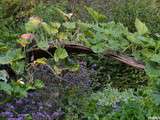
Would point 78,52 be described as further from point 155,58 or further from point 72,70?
point 155,58

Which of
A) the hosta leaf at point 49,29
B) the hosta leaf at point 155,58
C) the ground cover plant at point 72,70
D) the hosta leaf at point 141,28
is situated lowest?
the ground cover plant at point 72,70

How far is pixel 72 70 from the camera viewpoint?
11.5 ft

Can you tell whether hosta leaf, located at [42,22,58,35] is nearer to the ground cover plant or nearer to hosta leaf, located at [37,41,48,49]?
the ground cover plant

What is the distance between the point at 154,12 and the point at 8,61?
3673 mm

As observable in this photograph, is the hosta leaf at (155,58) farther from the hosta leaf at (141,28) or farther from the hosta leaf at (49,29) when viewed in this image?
the hosta leaf at (49,29)

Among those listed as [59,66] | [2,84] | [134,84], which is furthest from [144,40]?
[134,84]

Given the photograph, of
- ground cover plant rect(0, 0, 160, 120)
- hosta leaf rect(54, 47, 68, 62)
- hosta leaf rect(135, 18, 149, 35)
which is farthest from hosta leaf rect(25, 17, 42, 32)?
hosta leaf rect(135, 18, 149, 35)

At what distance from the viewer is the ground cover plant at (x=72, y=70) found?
3.20 m

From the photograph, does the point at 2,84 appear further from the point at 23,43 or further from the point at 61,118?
the point at 61,118

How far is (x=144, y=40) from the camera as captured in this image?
319 centimetres

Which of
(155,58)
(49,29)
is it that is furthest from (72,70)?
(155,58)

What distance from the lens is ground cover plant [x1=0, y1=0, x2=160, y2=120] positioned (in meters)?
3.20

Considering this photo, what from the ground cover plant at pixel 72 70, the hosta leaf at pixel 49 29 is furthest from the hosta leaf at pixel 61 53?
the hosta leaf at pixel 49 29

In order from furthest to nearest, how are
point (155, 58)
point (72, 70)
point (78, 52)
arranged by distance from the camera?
point (72, 70) < point (78, 52) < point (155, 58)
